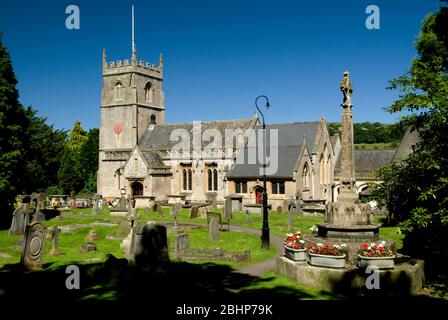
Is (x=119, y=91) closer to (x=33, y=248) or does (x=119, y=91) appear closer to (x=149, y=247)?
(x=33, y=248)

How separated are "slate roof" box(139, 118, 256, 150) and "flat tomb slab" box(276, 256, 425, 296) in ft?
105

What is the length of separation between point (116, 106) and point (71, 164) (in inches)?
593

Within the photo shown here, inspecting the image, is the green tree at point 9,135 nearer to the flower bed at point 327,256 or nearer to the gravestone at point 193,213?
the gravestone at point 193,213

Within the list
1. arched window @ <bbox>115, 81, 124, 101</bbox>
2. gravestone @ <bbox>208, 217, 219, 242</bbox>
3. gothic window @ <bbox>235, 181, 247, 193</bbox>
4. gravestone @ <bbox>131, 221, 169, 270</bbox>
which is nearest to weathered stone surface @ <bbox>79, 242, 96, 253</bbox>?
gravestone @ <bbox>131, 221, 169, 270</bbox>

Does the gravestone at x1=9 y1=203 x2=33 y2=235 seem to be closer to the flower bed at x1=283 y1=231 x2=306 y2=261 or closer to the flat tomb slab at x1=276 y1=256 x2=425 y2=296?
the flower bed at x1=283 y1=231 x2=306 y2=261

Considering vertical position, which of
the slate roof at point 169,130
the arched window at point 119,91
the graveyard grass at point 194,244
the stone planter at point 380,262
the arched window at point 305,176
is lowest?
the graveyard grass at point 194,244

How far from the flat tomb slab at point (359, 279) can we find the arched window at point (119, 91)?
41.3 meters

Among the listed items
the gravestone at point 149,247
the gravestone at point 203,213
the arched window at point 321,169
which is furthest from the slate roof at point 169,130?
the gravestone at point 149,247

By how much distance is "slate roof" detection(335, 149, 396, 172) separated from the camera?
5003 cm

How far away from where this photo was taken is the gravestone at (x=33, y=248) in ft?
47.2
